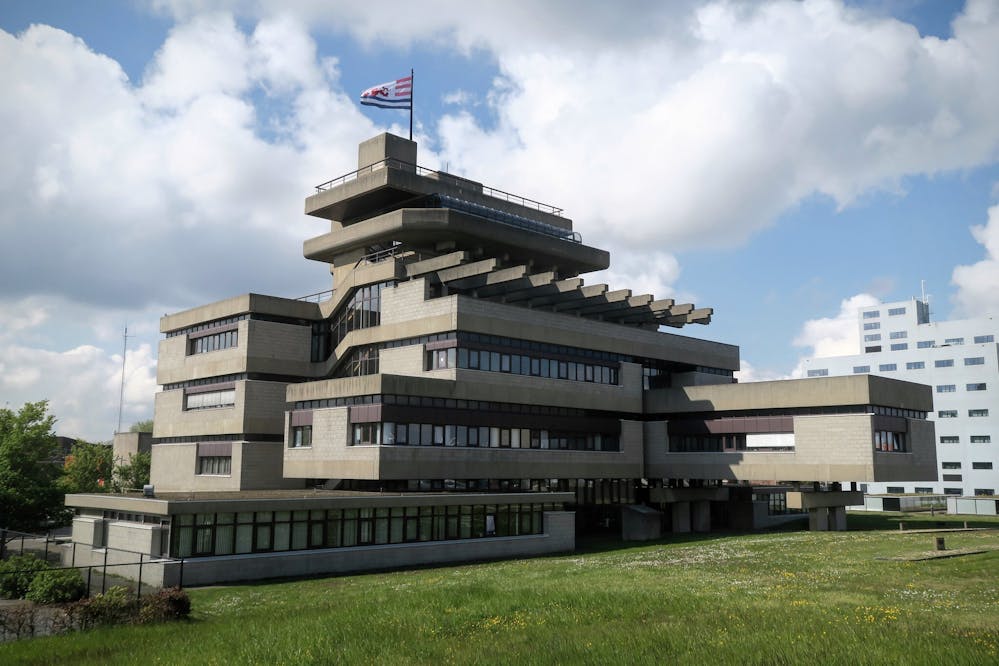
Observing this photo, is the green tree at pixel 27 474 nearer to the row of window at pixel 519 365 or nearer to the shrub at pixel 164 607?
Answer: the row of window at pixel 519 365

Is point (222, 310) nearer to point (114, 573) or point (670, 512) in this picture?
point (114, 573)

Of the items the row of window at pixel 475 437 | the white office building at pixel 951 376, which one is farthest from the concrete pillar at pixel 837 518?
the white office building at pixel 951 376

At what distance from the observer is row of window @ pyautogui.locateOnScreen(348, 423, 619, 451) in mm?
52469

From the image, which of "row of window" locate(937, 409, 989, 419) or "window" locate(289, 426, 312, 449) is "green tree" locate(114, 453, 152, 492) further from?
"row of window" locate(937, 409, 989, 419)

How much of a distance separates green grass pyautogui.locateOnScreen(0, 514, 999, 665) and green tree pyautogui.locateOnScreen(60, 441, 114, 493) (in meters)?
47.2

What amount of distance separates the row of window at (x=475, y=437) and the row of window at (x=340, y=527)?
6367 mm

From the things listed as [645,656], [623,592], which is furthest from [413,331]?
[645,656]

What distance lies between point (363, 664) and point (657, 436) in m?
51.3

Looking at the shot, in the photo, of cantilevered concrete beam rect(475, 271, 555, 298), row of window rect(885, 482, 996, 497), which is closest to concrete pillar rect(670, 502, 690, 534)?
cantilevered concrete beam rect(475, 271, 555, 298)

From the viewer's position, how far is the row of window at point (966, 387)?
13662cm

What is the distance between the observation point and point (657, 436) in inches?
2699

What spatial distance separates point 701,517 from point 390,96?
42.7 metres

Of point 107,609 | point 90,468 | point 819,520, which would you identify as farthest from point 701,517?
point 90,468

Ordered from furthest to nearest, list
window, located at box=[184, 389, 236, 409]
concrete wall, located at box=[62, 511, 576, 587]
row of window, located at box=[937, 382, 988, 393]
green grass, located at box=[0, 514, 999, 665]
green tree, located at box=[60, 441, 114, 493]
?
row of window, located at box=[937, 382, 988, 393], green tree, located at box=[60, 441, 114, 493], window, located at box=[184, 389, 236, 409], concrete wall, located at box=[62, 511, 576, 587], green grass, located at box=[0, 514, 999, 665]
